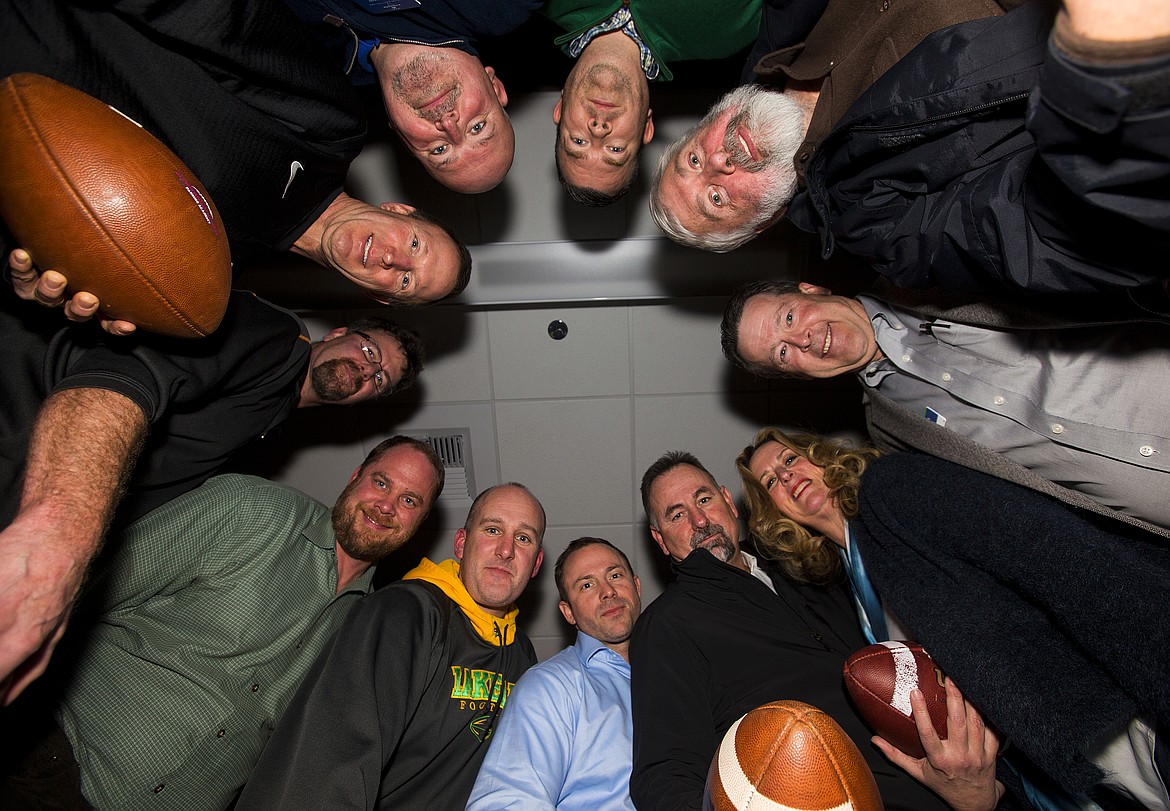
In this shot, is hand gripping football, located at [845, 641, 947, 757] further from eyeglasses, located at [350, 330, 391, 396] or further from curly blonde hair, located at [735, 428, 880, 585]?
eyeglasses, located at [350, 330, 391, 396]

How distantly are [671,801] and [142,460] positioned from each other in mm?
1583

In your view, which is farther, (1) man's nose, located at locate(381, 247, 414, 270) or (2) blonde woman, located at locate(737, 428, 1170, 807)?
(1) man's nose, located at locate(381, 247, 414, 270)

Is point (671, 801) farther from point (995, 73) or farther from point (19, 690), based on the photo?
point (995, 73)

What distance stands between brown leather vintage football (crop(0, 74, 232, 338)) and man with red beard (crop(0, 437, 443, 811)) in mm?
952

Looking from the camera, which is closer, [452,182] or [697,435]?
[452,182]

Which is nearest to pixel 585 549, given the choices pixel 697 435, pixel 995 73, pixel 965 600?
pixel 697 435

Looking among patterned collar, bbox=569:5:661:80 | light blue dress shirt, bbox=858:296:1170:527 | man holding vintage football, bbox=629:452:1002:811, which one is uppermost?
patterned collar, bbox=569:5:661:80

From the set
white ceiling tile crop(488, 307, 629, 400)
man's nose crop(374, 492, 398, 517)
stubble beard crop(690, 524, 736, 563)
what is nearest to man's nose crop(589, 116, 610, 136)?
white ceiling tile crop(488, 307, 629, 400)

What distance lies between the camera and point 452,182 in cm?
194

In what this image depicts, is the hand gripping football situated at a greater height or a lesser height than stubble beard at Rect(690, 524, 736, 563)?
lesser

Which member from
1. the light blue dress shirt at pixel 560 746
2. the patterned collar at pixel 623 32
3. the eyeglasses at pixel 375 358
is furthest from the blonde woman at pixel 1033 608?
the eyeglasses at pixel 375 358

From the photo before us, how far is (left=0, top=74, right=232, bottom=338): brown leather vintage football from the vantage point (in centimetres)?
107

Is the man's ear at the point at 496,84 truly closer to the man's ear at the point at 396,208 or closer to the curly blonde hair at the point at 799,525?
the man's ear at the point at 396,208

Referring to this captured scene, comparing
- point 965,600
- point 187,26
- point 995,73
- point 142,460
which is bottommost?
point 965,600
